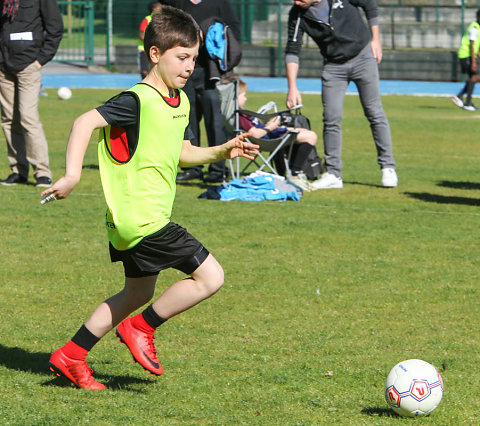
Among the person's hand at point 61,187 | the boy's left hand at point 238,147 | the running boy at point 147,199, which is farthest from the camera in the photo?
the boy's left hand at point 238,147

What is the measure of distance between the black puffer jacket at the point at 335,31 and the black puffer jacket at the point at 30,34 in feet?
8.67

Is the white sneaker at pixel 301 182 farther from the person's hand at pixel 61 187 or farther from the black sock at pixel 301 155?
the person's hand at pixel 61 187

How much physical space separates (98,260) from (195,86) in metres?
4.04

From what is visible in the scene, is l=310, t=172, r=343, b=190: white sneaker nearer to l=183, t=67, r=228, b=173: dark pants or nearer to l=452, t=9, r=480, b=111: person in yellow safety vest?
l=183, t=67, r=228, b=173: dark pants

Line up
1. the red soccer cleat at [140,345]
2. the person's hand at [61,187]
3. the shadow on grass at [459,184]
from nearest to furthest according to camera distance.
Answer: the person's hand at [61,187], the red soccer cleat at [140,345], the shadow on grass at [459,184]

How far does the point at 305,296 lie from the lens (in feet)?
20.8

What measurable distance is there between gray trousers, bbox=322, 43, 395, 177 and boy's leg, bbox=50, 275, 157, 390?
20.8 ft

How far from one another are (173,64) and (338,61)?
6327mm

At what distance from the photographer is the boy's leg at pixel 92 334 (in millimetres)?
4449

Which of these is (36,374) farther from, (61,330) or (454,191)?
(454,191)

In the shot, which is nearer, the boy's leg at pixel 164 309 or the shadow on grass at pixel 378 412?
the shadow on grass at pixel 378 412

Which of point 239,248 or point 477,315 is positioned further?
point 239,248

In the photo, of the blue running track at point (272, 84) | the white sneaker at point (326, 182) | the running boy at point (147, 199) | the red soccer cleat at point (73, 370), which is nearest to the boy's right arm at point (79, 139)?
the running boy at point (147, 199)

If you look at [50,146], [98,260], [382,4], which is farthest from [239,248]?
[382,4]
